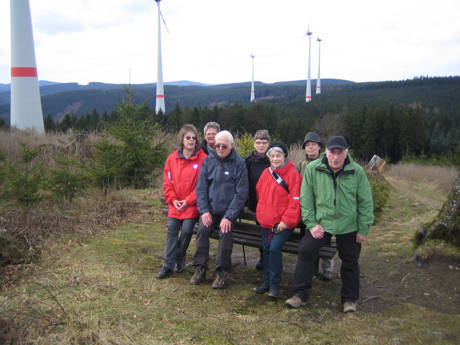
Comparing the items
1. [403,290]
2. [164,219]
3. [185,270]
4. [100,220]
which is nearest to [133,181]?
[164,219]

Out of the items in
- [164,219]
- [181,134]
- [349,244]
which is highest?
[181,134]

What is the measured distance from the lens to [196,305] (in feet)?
12.0

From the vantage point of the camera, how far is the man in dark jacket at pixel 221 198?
4.10 meters

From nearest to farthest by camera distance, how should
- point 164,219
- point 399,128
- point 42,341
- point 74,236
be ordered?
point 42,341 < point 74,236 < point 164,219 < point 399,128

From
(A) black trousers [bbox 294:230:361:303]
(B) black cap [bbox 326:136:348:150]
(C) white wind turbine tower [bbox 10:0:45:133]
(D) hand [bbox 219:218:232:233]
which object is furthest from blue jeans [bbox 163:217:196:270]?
(C) white wind turbine tower [bbox 10:0:45:133]

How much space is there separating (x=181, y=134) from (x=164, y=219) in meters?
3.15

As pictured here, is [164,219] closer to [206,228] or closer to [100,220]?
[100,220]

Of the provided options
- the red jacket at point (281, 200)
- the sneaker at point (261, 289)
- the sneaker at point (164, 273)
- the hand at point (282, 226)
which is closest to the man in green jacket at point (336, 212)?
the red jacket at point (281, 200)

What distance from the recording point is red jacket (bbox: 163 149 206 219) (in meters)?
4.38

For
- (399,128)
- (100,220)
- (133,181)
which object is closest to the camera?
(100,220)

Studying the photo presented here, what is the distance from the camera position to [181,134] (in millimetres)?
4430

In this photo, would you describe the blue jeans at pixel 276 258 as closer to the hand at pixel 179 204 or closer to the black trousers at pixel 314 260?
the black trousers at pixel 314 260

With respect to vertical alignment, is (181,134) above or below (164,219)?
above

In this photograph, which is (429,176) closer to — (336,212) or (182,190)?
A: (336,212)
